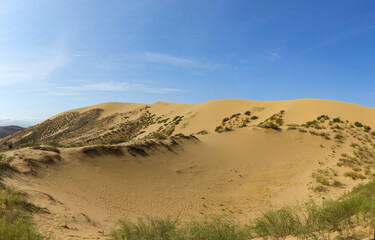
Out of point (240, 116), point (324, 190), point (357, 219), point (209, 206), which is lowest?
point (209, 206)

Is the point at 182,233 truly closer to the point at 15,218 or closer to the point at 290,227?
the point at 290,227

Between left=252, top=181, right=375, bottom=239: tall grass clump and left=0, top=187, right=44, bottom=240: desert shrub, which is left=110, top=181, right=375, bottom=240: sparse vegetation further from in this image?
left=0, top=187, right=44, bottom=240: desert shrub

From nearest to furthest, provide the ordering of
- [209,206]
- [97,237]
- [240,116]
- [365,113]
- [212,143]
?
[97,237], [209,206], [212,143], [365,113], [240,116]

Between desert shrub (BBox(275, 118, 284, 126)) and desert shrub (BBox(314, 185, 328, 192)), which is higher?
desert shrub (BBox(275, 118, 284, 126))

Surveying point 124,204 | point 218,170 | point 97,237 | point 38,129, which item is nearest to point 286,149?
point 218,170

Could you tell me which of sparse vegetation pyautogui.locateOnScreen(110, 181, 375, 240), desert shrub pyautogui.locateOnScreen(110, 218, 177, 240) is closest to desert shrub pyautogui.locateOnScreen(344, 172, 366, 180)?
sparse vegetation pyautogui.locateOnScreen(110, 181, 375, 240)

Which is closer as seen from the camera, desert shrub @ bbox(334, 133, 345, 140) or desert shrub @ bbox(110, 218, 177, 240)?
desert shrub @ bbox(110, 218, 177, 240)

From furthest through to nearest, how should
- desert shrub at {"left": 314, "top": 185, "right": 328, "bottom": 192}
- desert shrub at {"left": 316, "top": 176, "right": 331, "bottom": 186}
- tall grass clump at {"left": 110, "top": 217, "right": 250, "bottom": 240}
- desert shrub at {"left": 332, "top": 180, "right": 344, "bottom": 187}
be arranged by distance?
desert shrub at {"left": 316, "top": 176, "right": 331, "bottom": 186} → desert shrub at {"left": 332, "top": 180, "right": 344, "bottom": 187} → desert shrub at {"left": 314, "top": 185, "right": 328, "bottom": 192} → tall grass clump at {"left": 110, "top": 217, "right": 250, "bottom": 240}

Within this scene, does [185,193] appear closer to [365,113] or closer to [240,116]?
[240,116]

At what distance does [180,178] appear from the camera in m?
15.0

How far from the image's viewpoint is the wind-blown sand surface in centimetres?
911

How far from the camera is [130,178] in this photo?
13.6 m

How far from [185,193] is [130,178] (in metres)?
3.68

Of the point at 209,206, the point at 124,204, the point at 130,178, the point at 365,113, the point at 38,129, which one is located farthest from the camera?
the point at 38,129
